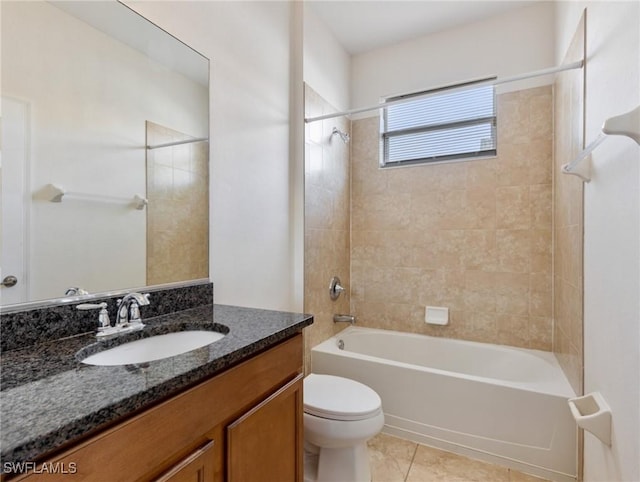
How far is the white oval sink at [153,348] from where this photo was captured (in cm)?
91

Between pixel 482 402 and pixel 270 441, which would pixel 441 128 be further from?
pixel 270 441

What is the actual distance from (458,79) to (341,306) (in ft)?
6.67

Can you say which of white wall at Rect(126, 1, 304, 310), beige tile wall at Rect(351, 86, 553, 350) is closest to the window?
beige tile wall at Rect(351, 86, 553, 350)

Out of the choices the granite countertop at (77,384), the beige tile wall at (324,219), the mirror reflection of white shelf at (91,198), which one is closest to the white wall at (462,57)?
the beige tile wall at (324,219)

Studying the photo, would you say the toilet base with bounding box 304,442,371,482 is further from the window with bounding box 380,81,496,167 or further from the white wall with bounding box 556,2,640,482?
the window with bounding box 380,81,496,167

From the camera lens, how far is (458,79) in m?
2.51

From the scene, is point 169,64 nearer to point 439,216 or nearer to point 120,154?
point 120,154

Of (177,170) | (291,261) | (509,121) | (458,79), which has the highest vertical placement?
(458,79)

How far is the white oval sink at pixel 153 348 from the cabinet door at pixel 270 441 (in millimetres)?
285

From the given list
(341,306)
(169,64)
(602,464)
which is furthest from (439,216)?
(169,64)

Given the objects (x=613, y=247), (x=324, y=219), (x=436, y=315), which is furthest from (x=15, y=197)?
(x=436, y=315)

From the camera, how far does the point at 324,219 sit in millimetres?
2396

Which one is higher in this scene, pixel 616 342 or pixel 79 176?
pixel 79 176

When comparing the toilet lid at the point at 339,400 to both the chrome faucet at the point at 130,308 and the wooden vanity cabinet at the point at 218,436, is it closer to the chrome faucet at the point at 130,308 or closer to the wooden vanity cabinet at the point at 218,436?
the wooden vanity cabinet at the point at 218,436
